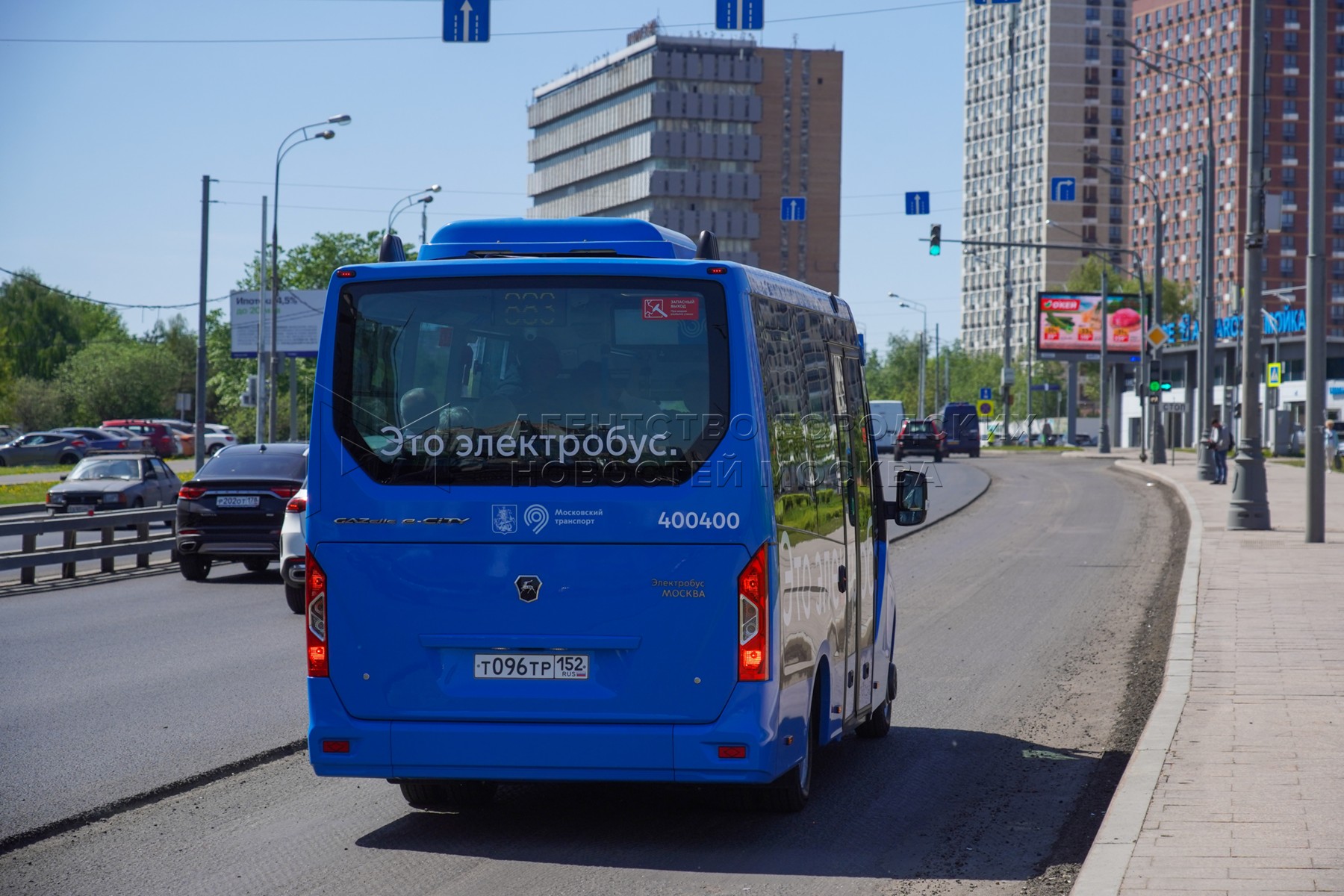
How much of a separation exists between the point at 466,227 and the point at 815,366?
173cm

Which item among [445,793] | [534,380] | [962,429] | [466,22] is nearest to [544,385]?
[534,380]

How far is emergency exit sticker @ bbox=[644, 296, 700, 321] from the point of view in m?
6.65

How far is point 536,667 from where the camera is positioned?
652 centimetres

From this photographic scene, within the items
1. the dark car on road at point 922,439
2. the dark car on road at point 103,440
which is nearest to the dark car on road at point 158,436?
the dark car on road at point 103,440

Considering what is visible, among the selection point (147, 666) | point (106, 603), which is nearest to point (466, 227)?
point (147, 666)

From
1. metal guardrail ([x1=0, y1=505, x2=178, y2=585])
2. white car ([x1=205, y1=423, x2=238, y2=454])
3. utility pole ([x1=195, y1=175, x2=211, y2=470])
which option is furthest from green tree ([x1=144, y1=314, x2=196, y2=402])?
metal guardrail ([x1=0, y1=505, x2=178, y2=585])

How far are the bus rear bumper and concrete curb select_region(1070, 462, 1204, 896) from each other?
1.29m

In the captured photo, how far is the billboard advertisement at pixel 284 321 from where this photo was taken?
242ft

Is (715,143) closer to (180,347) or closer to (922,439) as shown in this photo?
(180,347)

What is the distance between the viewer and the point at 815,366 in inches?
305

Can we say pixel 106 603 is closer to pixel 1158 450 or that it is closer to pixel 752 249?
pixel 1158 450

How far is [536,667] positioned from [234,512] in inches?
551

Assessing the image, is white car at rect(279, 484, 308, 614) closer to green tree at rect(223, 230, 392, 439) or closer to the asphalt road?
the asphalt road

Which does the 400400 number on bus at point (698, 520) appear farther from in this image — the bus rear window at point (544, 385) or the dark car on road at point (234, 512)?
the dark car on road at point (234, 512)
